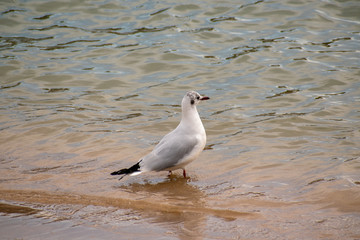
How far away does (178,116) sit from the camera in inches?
312

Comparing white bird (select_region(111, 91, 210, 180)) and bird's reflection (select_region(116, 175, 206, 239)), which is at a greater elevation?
white bird (select_region(111, 91, 210, 180))

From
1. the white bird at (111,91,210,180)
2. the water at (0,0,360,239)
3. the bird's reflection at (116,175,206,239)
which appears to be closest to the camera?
the bird's reflection at (116,175,206,239)

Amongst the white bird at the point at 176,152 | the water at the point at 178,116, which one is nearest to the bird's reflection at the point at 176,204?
the water at the point at 178,116

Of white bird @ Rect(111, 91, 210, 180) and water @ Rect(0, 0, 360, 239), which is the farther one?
white bird @ Rect(111, 91, 210, 180)

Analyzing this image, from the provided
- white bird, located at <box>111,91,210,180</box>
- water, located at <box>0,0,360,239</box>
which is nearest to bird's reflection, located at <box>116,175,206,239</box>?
water, located at <box>0,0,360,239</box>

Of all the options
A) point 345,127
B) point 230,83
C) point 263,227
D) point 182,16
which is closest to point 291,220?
point 263,227

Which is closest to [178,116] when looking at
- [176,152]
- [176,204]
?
[176,152]

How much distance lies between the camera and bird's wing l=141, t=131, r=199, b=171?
562 centimetres

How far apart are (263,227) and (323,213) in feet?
2.23

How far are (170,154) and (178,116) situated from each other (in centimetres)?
233

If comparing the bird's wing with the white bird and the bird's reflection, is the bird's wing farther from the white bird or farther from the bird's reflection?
the bird's reflection

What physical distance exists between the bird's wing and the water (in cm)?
24

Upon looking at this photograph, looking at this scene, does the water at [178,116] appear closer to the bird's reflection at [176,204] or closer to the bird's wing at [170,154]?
the bird's reflection at [176,204]

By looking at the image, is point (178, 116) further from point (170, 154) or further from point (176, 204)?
point (176, 204)
